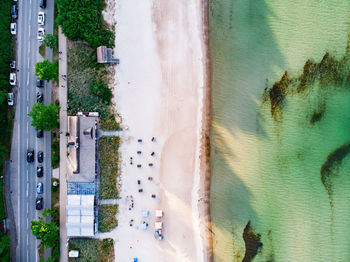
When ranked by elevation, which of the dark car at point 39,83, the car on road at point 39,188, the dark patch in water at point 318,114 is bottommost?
the car on road at point 39,188

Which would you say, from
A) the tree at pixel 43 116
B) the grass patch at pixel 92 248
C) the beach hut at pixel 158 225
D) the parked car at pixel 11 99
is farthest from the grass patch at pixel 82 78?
the grass patch at pixel 92 248

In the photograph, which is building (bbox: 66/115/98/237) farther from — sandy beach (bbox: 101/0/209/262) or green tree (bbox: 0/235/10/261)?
green tree (bbox: 0/235/10/261)

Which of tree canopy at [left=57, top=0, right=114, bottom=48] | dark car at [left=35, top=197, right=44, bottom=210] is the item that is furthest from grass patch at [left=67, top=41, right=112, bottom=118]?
dark car at [left=35, top=197, right=44, bottom=210]

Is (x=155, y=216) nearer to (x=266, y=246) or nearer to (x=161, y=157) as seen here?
(x=161, y=157)

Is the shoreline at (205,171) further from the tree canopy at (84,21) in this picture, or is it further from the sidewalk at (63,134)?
the sidewalk at (63,134)

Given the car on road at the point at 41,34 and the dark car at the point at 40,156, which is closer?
the car on road at the point at 41,34

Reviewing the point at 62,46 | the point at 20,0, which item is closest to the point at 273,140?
the point at 62,46

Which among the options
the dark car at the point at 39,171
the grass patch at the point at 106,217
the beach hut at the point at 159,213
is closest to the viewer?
the dark car at the point at 39,171
